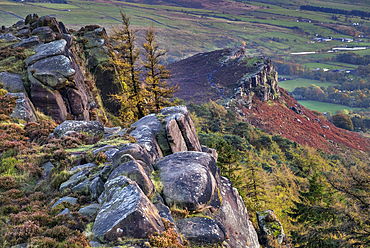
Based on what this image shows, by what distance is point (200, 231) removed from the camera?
9375mm

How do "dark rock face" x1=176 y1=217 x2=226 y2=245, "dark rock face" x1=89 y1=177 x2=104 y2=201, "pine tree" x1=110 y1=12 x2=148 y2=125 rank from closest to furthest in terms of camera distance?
"dark rock face" x1=176 y1=217 x2=226 y2=245
"dark rock face" x1=89 y1=177 x2=104 y2=201
"pine tree" x1=110 y1=12 x2=148 y2=125

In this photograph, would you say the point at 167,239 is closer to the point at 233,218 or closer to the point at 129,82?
the point at 233,218

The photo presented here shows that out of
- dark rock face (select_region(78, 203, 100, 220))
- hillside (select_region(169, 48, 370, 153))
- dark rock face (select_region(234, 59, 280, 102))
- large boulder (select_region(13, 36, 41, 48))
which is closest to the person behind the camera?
dark rock face (select_region(78, 203, 100, 220))

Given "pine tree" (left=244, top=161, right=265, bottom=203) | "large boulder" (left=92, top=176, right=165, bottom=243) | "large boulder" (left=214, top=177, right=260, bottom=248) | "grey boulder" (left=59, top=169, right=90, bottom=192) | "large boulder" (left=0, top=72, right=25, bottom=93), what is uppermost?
"large boulder" (left=0, top=72, right=25, bottom=93)

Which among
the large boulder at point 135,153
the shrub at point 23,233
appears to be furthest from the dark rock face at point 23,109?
the shrub at point 23,233

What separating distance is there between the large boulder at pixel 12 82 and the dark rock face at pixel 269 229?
2353 cm

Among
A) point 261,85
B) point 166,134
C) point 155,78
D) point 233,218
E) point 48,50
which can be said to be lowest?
point 261,85

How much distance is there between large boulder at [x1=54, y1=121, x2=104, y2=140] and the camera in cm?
1630

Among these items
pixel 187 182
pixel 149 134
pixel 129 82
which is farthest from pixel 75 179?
pixel 129 82

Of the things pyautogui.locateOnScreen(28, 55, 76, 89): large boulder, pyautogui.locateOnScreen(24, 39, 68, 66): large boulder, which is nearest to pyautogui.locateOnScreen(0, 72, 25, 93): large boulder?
pyautogui.locateOnScreen(28, 55, 76, 89): large boulder

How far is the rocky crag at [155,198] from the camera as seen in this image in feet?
24.3

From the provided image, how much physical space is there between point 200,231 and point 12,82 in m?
20.4

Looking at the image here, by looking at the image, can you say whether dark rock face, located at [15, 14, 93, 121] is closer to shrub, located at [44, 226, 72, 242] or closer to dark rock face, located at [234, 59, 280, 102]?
shrub, located at [44, 226, 72, 242]

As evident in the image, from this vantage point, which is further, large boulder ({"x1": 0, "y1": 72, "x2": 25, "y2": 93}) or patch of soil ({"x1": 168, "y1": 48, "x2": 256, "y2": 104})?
patch of soil ({"x1": 168, "y1": 48, "x2": 256, "y2": 104})
